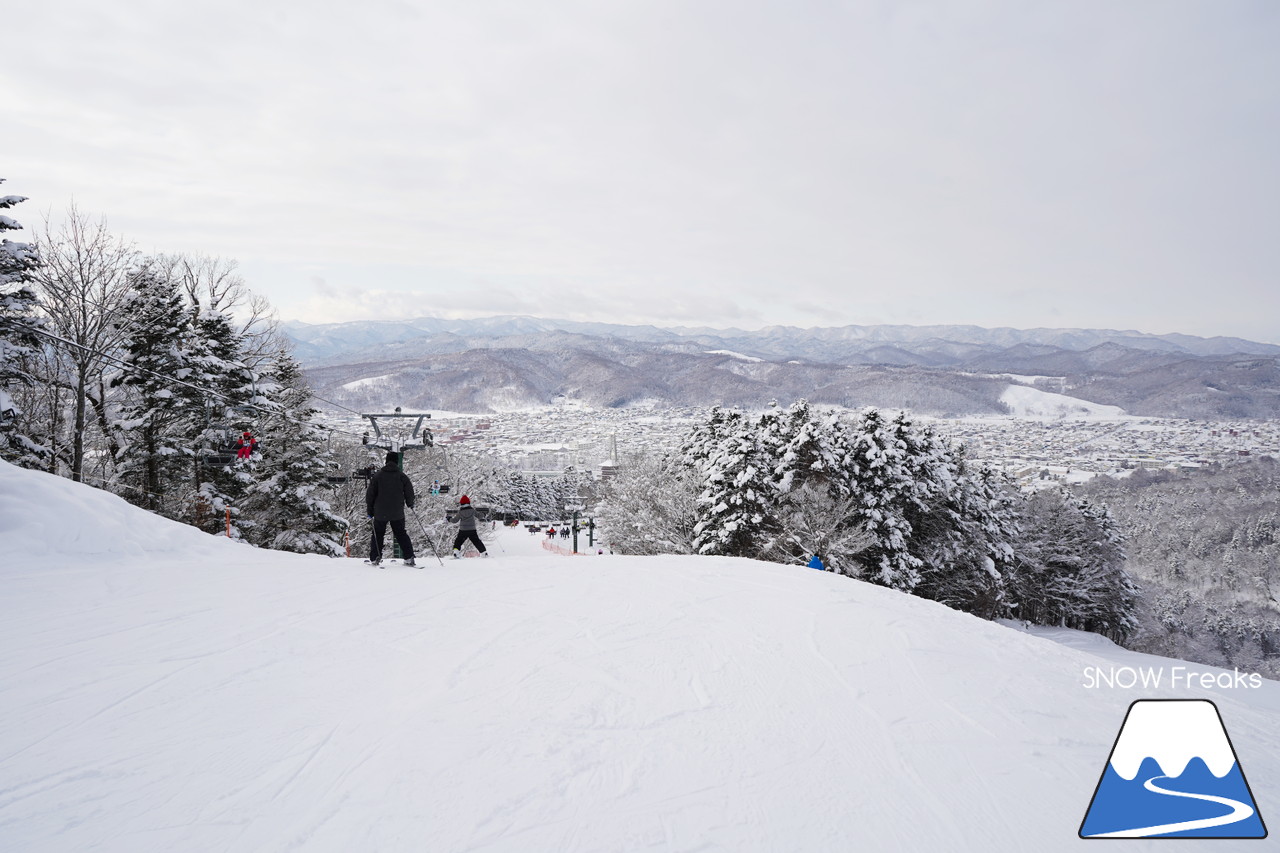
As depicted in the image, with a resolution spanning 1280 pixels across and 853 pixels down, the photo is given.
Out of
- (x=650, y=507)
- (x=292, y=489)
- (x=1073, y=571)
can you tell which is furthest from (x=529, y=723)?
(x=1073, y=571)

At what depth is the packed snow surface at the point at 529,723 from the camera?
9.68ft

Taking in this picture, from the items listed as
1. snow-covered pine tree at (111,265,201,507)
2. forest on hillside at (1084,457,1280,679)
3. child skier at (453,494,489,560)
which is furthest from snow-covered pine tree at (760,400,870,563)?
forest on hillside at (1084,457,1280,679)

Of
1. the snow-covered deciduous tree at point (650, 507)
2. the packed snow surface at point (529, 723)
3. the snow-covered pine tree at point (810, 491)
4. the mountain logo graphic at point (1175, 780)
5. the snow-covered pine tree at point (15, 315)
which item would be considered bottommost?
the snow-covered deciduous tree at point (650, 507)

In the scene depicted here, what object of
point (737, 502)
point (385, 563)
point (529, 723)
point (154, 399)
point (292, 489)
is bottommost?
point (737, 502)

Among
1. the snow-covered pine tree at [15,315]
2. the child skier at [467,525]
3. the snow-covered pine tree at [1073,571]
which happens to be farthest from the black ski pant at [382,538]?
the snow-covered pine tree at [1073,571]

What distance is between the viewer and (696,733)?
3.98 metres

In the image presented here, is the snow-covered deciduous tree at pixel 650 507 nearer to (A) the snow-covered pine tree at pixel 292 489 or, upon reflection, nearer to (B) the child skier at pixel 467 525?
(A) the snow-covered pine tree at pixel 292 489

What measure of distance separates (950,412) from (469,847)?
21224 centimetres

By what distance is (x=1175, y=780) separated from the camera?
114 inches

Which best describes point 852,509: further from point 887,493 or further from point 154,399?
point 154,399

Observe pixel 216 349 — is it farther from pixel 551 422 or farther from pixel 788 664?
pixel 551 422

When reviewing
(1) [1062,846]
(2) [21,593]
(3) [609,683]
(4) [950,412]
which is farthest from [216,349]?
(4) [950,412]

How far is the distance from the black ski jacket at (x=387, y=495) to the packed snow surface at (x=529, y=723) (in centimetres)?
251

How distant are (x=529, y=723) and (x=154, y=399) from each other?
22.7 m
